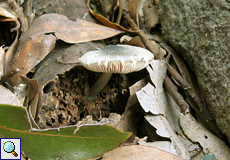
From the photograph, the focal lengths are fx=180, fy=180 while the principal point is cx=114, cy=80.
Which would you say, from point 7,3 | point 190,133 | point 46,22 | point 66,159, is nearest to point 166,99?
point 190,133

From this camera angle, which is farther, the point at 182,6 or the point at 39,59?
the point at 182,6

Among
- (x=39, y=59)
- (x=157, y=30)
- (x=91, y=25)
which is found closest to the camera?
(x=39, y=59)

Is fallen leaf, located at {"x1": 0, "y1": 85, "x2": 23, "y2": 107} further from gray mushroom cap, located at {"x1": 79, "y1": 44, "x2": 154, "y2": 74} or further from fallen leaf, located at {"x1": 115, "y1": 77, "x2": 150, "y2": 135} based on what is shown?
fallen leaf, located at {"x1": 115, "y1": 77, "x2": 150, "y2": 135}

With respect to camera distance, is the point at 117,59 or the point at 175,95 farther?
the point at 175,95

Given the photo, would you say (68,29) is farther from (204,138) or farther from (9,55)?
Answer: (204,138)

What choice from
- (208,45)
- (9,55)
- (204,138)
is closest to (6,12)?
(9,55)

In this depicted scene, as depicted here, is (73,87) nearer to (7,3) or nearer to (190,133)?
(190,133)

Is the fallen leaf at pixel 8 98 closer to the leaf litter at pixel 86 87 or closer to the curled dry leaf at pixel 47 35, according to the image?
the leaf litter at pixel 86 87
